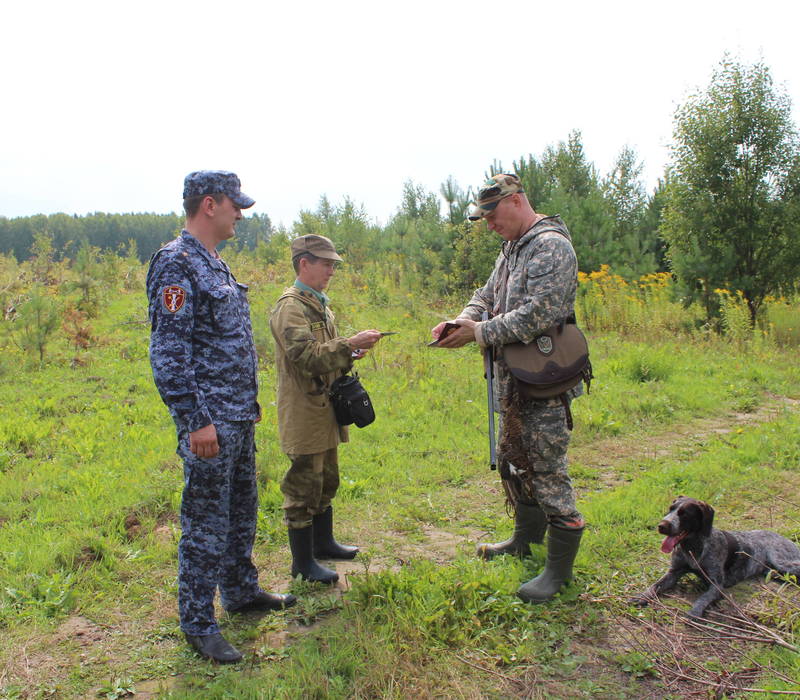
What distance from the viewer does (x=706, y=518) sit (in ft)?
10.8

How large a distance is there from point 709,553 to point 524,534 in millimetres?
1038

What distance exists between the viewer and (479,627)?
3.06m

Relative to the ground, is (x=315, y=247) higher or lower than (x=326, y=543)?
higher

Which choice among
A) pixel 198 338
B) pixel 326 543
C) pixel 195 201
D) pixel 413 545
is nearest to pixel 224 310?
pixel 198 338

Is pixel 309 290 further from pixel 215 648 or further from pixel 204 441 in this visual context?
pixel 215 648

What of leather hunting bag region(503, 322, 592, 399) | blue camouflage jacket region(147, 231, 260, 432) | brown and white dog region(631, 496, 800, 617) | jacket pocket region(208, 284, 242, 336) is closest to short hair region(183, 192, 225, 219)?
blue camouflage jacket region(147, 231, 260, 432)

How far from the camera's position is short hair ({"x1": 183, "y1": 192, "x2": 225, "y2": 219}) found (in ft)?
9.94

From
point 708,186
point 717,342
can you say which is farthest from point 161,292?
point 708,186

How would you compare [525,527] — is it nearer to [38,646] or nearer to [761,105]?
[38,646]

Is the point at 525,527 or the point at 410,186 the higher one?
the point at 410,186

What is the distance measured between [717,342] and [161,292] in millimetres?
10596

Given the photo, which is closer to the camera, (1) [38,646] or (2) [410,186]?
(1) [38,646]

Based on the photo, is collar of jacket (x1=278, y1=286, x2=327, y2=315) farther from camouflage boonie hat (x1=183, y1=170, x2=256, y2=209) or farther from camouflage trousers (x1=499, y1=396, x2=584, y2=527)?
camouflage trousers (x1=499, y1=396, x2=584, y2=527)

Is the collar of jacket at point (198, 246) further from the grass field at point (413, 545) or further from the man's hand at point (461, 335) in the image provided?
the grass field at point (413, 545)
